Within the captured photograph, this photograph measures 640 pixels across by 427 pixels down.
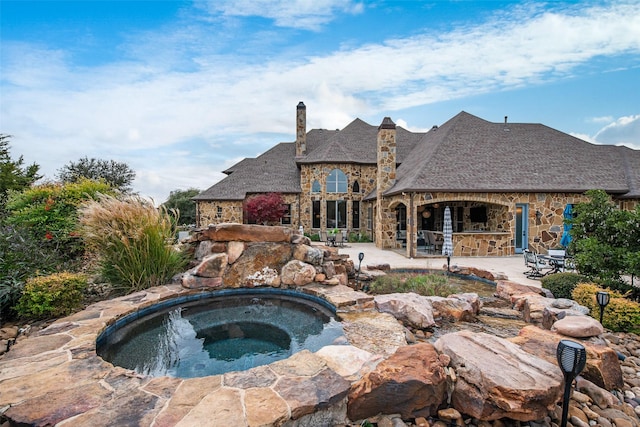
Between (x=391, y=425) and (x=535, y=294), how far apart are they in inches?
175

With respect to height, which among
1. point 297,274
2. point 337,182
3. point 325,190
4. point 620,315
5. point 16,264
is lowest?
point 620,315

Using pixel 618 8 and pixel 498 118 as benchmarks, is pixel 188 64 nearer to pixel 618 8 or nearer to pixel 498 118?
Result: pixel 618 8

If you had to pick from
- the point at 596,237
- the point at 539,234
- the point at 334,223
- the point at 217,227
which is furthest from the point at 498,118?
the point at 217,227

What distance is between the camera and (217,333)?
3605 millimetres

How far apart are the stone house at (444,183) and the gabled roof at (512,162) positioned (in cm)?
5

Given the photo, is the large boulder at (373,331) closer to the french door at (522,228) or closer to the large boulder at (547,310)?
the large boulder at (547,310)

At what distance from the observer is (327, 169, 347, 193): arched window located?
16922 mm

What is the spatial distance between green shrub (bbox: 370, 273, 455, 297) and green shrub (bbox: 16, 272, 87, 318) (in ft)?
15.9

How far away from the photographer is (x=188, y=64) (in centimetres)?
978

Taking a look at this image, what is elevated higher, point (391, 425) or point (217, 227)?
point (217, 227)

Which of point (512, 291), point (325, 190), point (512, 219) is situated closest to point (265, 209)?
point (325, 190)

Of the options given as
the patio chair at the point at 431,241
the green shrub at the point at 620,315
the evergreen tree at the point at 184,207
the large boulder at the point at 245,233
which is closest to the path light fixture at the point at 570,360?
the green shrub at the point at 620,315

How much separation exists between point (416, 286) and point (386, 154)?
27.7 ft

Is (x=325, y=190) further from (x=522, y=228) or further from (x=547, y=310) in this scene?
(x=547, y=310)
